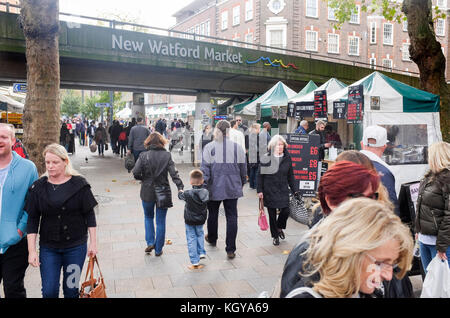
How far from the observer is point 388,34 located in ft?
151

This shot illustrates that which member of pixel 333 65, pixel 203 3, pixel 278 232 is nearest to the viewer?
pixel 278 232

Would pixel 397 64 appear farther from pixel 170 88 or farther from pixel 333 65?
pixel 170 88

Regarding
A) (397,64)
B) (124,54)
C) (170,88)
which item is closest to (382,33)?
(397,64)

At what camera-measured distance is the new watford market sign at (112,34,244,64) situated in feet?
53.8

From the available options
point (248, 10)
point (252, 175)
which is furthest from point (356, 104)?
point (248, 10)

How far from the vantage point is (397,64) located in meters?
46.5

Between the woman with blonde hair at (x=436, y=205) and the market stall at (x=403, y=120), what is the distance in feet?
16.3

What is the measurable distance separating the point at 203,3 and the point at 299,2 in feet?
62.1

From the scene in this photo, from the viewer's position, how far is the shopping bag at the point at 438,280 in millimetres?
3283

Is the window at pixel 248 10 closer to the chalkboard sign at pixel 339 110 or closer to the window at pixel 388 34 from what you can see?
the window at pixel 388 34

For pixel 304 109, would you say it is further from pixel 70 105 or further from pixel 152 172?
pixel 70 105

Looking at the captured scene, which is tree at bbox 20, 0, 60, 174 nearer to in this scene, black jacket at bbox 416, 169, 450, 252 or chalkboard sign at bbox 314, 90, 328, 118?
black jacket at bbox 416, 169, 450, 252

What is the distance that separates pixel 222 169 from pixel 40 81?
4.03m
